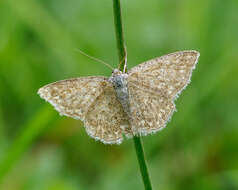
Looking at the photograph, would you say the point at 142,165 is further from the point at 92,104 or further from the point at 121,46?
the point at 92,104

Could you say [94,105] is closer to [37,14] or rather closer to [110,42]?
[37,14]

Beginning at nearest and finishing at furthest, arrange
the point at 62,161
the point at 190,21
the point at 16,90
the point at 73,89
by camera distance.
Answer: the point at 73,89 < the point at 62,161 < the point at 16,90 < the point at 190,21

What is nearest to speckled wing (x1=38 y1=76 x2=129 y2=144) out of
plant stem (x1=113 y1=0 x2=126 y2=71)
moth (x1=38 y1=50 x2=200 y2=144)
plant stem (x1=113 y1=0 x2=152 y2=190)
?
moth (x1=38 y1=50 x2=200 y2=144)

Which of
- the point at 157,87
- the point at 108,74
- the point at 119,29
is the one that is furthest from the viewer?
the point at 108,74

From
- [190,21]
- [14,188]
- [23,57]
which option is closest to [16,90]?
[23,57]

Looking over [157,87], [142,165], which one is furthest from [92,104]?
[142,165]

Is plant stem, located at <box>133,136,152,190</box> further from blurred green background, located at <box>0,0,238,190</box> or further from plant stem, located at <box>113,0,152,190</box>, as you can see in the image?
blurred green background, located at <box>0,0,238,190</box>
